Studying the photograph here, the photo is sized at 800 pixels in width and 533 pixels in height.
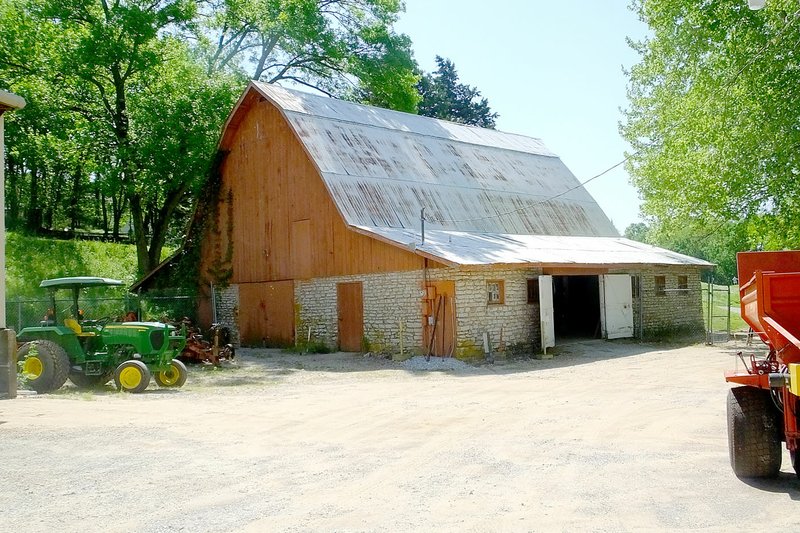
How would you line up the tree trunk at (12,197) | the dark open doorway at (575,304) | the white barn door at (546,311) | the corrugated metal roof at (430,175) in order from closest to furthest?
1. the white barn door at (546,311)
2. the corrugated metal roof at (430,175)
3. the dark open doorway at (575,304)
4. the tree trunk at (12,197)

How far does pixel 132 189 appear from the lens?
997 inches

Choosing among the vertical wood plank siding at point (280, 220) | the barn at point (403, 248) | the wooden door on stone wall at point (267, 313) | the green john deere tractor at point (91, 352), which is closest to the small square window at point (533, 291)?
the barn at point (403, 248)

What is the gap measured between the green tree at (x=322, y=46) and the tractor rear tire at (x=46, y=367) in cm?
2163

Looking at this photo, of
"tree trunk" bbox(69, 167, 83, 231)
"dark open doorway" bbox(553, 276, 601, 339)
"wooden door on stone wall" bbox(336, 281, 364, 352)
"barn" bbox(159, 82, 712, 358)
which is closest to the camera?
"barn" bbox(159, 82, 712, 358)

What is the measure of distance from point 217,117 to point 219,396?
15972 mm

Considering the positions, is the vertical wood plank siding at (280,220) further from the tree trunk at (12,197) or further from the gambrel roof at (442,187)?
the tree trunk at (12,197)

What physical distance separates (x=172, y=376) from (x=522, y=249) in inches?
418

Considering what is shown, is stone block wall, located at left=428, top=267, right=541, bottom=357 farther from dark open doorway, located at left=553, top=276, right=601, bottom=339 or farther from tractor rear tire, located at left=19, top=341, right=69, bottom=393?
tractor rear tire, located at left=19, top=341, right=69, bottom=393

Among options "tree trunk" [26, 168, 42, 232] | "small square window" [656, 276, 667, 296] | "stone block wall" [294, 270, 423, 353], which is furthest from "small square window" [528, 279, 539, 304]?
"tree trunk" [26, 168, 42, 232]

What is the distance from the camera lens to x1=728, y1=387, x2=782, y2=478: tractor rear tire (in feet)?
20.9

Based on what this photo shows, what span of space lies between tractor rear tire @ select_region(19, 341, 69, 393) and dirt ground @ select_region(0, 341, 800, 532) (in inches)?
16.8

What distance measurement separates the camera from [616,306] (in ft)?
75.9

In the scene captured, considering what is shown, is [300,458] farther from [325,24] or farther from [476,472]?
[325,24]

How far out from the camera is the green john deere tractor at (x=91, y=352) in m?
13.3
